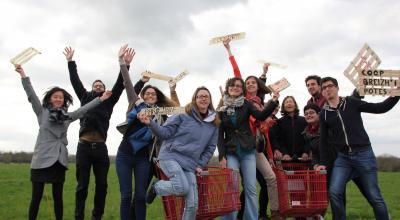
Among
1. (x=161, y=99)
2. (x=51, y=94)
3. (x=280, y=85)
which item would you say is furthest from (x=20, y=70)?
(x=280, y=85)

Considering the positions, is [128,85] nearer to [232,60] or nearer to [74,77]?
[74,77]

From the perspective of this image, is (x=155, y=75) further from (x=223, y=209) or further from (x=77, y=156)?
(x=223, y=209)

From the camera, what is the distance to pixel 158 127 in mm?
6336

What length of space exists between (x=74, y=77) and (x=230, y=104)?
2944 millimetres

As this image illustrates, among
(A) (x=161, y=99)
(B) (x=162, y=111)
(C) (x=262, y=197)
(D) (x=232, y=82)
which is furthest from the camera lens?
(C) (x=262, y=197)

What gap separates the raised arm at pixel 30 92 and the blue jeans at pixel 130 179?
5.11ft

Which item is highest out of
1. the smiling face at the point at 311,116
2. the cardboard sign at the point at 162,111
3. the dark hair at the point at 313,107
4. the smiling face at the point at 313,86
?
the smiling face at the point at 313,86

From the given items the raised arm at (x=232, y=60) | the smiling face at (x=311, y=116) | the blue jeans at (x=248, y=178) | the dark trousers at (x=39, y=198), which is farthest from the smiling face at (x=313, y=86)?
the dark trousers at (x=39, y=198)

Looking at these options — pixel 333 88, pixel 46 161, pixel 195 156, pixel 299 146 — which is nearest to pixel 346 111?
pixel 333 88

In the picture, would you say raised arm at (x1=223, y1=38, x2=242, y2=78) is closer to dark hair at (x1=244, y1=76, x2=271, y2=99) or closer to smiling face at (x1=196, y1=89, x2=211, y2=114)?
dark hair at (x1=244, y1=76, x2=271, y2=99)

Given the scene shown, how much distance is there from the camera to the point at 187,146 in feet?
21.1

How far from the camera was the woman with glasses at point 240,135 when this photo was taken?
6.93m

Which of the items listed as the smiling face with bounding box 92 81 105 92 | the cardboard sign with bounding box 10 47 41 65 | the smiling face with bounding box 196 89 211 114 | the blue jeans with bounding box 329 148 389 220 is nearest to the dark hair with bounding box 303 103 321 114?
the blue jeans with bounding box 329 148 389 220

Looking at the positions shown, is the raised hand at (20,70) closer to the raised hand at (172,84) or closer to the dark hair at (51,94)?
the dark hair at (51,94)
